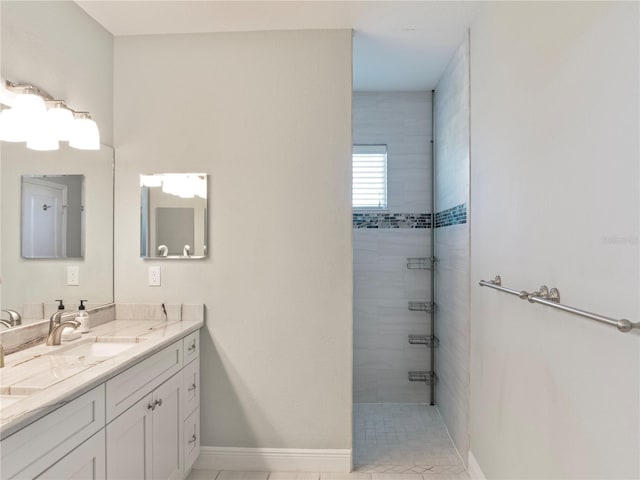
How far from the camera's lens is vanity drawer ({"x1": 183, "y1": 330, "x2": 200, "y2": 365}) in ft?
7.80

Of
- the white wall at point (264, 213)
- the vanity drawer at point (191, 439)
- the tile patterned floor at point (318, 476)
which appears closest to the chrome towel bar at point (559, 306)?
the white wall at point (264, 213)

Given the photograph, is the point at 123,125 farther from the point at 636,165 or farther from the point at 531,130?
the point at 636,165

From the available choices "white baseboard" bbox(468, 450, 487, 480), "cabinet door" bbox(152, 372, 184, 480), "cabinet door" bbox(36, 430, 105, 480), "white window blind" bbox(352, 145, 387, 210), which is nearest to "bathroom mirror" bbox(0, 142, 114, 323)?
"cabinet door" bbox(152, 372, 184, 480)

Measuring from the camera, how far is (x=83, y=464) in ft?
4.80

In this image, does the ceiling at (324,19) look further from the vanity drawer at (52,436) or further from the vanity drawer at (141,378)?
the vanity drawer at (52,436)

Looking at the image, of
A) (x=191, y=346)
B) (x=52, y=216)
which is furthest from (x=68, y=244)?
(x=191, y=346)

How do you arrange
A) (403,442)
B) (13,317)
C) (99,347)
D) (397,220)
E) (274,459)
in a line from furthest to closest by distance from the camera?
(397,220), (403,442), (274,459), (99,347), (13,317)

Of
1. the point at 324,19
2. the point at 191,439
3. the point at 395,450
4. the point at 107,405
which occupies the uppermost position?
the point at 324,19

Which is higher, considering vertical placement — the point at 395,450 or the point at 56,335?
the point at 56,335

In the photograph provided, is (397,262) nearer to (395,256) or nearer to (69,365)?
(395,256)

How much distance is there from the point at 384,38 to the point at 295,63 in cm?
58

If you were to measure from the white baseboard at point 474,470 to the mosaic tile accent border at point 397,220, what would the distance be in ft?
5.72

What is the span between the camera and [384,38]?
8.73 feet

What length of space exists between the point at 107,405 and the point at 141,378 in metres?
0.26
